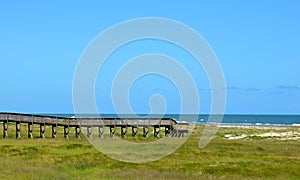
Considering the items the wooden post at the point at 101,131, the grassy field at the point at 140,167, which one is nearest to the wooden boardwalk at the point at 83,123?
the wooden post at the point at 101,131

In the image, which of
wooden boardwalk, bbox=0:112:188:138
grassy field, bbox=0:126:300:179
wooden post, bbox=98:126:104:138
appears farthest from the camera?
wooden post, bbox=98:126:104:138

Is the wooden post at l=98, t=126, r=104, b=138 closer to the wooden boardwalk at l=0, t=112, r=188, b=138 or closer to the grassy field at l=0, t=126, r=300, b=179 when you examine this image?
the wooden boardwalk at l=0, t=112, r=188, b=138

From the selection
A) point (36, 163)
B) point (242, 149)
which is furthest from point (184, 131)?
point (36, 163)

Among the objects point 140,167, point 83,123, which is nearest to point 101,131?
point 83,123

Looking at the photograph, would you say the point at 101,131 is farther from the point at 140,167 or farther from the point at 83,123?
the point at 140,167

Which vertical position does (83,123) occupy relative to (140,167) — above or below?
above

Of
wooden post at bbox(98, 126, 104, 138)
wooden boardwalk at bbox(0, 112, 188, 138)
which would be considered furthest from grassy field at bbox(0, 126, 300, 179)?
wooden post at bbox(98, 126, 104, 138)

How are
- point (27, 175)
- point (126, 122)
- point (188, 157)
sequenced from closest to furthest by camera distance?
1. point (27, 175)
2. point (188, 157)
3. point (126, 122)

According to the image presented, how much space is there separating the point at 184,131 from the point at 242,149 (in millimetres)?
20573

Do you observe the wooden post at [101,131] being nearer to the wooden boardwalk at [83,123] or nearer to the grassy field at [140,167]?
the wooden boardwalk at [83,123]

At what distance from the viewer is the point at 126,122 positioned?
213 ft

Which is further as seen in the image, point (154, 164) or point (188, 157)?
point (188, 157)

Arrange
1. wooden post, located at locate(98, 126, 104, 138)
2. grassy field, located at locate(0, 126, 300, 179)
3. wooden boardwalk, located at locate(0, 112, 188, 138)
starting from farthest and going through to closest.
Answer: wooden post, located at locate(98, 126, 104, 138), wooden boardwalk, located at locate(0, 112, 188, 138), grassy field, located at locate(0, 126, 300, 179)

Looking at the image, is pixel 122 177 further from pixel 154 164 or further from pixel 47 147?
pixel 47 147
